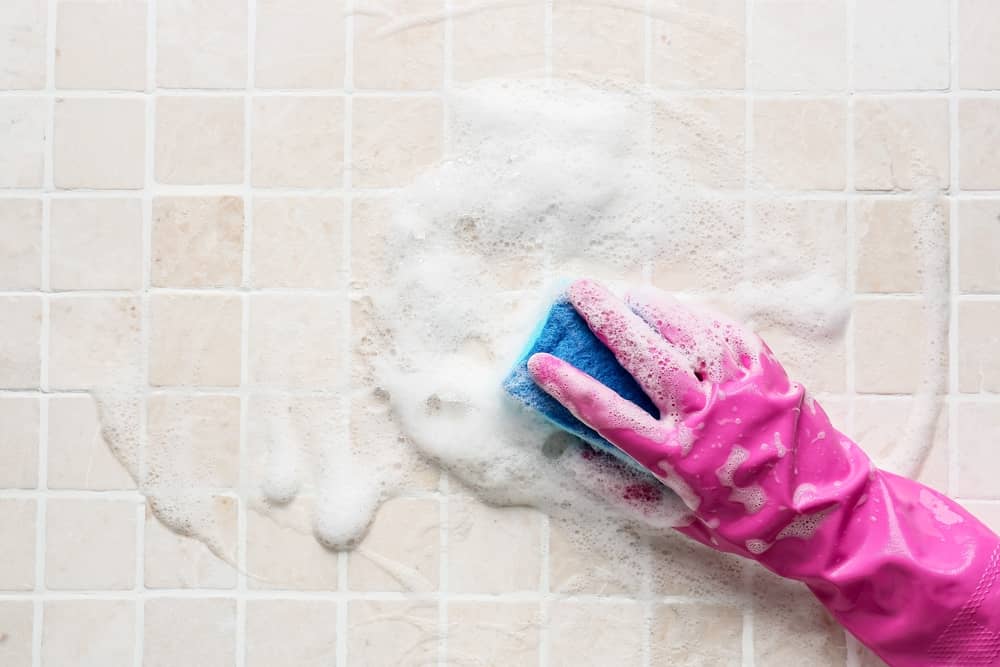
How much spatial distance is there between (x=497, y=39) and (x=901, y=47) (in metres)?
0.42

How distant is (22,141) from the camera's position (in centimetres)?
100

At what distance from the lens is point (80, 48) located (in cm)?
100

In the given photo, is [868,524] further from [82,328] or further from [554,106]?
[82,328]

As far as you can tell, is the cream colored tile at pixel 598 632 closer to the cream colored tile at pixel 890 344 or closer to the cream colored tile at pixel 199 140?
the cream colored tile at pixel 890 344

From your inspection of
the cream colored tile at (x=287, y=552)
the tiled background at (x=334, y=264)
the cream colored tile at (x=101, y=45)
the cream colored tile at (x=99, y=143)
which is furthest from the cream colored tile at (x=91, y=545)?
the cream colored tile at (x=101, y=45)

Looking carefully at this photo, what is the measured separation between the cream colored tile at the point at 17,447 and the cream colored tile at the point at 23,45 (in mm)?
337

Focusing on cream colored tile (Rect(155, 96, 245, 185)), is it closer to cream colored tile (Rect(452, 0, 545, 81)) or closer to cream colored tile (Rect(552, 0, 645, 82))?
cream colored tile (Rect(452, 0, 545, 81))

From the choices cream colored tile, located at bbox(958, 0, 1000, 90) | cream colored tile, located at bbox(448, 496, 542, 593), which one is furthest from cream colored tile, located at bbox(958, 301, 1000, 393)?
cream colored tile, located at bbox(448, 496, 542, 593)

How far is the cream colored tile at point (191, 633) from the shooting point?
981 mm

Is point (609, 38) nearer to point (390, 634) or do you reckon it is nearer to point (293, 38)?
point (293, 38)

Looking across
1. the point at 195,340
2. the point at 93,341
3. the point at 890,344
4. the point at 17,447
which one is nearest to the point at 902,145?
the point at 890,344

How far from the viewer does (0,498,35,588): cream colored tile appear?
3.25ft

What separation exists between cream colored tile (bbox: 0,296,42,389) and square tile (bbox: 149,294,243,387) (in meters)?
0.12

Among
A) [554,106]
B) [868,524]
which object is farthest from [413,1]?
[868,524]
